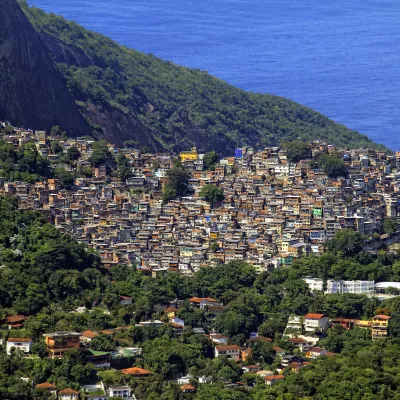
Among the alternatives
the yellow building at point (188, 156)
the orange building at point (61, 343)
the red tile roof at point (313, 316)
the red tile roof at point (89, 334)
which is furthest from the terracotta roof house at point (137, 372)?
the yellow building at point (188, 156)

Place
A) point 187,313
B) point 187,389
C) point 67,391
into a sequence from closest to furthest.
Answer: point 67,391, point 187,389, point 187,313

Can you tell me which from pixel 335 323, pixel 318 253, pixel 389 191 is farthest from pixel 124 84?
pixel 335 323

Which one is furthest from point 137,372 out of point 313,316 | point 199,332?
point 313,316

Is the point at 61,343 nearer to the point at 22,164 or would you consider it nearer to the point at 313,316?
the point at 313,316

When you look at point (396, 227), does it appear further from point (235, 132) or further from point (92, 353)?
point (235, 132)

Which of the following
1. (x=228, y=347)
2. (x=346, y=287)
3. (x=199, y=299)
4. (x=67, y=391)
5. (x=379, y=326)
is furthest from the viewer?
(x=346, y=287)

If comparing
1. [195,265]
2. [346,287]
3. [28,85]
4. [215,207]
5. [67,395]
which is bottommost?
[67,395]
